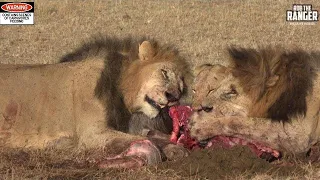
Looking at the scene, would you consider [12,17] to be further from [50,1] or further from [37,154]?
[37,154]

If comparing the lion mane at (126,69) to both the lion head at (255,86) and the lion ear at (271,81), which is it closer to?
the lion head at (255,86)

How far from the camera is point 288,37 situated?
598 inches

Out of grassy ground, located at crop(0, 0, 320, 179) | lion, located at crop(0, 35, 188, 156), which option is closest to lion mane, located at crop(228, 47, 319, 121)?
grassy ground, located at crop(0, 0, 320, 179)

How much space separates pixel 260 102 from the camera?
5.95 m

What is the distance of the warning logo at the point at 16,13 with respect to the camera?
17172mm

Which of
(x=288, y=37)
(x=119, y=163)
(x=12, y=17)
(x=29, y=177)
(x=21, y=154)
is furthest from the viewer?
(x=12, y=17)

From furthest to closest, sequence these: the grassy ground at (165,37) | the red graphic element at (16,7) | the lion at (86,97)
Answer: the red graphic element at (16,7), the lion at (86,97), the grassy ground at (165,37)

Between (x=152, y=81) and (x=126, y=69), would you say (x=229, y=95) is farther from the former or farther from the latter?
(x=126, y=69)

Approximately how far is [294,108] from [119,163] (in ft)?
4.47

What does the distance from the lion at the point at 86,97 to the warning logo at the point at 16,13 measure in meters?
10.4

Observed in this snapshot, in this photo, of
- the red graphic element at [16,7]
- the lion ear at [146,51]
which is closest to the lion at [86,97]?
the lion ear at [146,51]

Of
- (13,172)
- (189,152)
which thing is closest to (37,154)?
(13,172)

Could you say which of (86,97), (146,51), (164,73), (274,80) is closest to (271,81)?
(274,80)

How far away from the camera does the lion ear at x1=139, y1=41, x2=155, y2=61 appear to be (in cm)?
687
